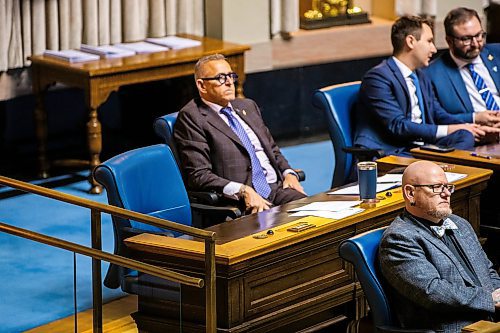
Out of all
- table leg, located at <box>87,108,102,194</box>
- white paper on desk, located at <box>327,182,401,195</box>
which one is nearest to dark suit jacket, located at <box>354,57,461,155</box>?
white paper on desk, located at <box>327,182,401,195</box>

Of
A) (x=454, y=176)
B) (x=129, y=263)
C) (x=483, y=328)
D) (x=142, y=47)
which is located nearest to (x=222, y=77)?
(x=454, y=176)

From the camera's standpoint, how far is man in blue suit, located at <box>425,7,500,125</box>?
717cm

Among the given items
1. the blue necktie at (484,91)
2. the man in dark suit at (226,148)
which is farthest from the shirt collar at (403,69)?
the man in dark suit at (226,148)

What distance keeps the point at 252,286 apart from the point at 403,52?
257cm

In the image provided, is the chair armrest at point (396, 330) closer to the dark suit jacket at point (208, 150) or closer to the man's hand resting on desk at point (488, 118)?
the dark suit jacket at point (208, 150)

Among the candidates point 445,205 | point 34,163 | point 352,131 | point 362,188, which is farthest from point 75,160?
point 445,205

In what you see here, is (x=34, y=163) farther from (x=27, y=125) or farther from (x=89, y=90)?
(x=89, y=90)

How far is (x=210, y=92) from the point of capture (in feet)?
20.1

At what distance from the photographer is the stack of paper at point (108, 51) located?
26.5ft

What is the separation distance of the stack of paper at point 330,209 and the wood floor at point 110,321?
93 centimetres

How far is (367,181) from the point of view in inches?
215

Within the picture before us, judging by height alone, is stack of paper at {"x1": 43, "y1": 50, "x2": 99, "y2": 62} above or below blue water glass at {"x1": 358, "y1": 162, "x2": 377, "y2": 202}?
above

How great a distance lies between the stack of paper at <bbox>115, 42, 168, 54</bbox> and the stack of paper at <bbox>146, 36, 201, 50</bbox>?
68mm

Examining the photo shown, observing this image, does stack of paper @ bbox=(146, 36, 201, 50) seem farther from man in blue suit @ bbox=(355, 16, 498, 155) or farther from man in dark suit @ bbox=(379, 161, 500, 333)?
man in dark suit @ bbox=(379, 161, 500, 333)
